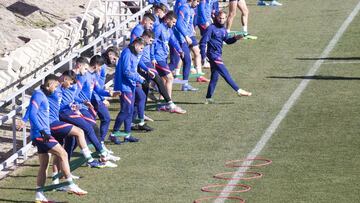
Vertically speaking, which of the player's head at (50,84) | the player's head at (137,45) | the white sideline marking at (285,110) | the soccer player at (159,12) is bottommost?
the white sideline marking at (285,110)

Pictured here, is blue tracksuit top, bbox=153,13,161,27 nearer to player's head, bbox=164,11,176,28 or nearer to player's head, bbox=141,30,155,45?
player's head, bbox=164,11,176,28

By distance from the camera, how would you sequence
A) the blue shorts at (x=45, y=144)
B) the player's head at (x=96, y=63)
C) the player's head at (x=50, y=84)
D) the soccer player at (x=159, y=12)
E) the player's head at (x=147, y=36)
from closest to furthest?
the blue shorts at (x=45, y=144)
the player's head at (x=50, y=84)
the player's head at (x=96, y=63)
the player's head at (x=147, y=36)
the soccer player at (x=159, y=12)

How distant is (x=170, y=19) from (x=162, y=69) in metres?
0.95

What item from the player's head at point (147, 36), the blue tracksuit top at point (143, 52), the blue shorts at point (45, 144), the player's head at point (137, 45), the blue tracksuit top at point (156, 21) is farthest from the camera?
the blue tracksuit top at point (156, 21)

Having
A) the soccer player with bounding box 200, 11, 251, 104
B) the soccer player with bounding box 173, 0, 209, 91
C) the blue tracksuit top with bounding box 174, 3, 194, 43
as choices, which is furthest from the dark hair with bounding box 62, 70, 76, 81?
the blue tracksuit top with bounding box 174, 3, 194, 43

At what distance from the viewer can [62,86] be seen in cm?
1930

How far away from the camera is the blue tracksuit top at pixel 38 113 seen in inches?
712

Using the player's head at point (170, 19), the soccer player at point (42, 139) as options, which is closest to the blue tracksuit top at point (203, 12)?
the player's head at point (170, 19)

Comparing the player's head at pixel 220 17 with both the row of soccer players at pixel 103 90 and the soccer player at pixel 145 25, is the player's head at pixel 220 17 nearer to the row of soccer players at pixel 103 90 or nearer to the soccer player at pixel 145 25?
the row of soccer players at pixel 103 90

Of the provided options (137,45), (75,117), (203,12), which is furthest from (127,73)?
(203,12)

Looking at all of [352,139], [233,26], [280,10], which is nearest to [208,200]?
[352,139]

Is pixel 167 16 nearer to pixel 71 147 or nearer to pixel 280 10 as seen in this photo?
pixel 71 147

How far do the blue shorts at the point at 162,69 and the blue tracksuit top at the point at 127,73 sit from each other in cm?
225

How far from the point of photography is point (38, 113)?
18188mm
